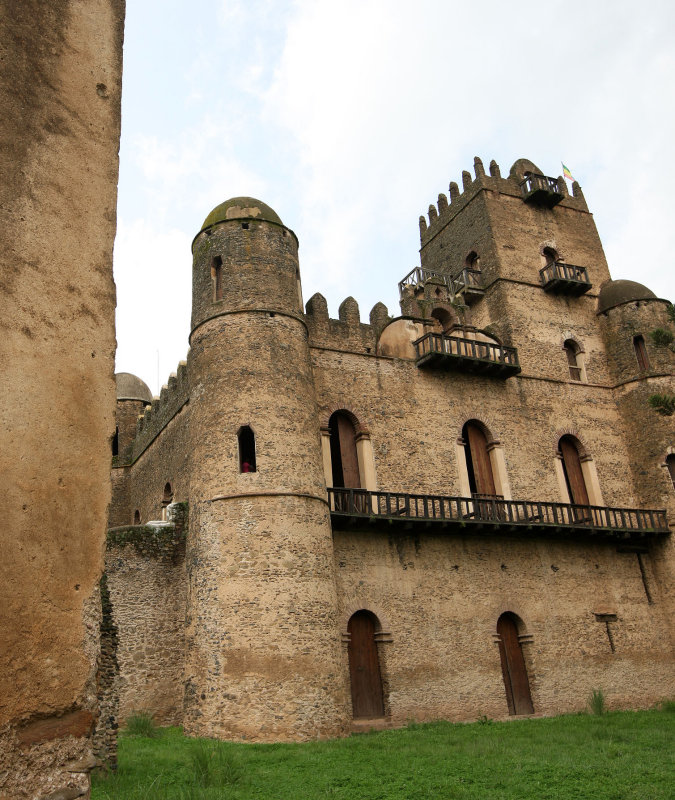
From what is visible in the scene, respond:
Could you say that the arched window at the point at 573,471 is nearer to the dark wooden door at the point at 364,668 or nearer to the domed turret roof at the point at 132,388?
the dark wooden door at the point at 364,668

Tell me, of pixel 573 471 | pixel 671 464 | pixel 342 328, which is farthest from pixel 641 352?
pixel 342 328

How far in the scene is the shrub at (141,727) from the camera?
13.3m

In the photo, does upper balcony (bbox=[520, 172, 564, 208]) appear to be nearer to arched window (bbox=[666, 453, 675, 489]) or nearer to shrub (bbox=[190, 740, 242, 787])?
arched window (bbox=[666, 453, 675, 489])

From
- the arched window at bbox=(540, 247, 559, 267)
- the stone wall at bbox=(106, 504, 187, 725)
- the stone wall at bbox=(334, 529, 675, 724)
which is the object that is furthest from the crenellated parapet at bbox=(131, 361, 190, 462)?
the arched window at bbox=(540, 247, 559, 267)

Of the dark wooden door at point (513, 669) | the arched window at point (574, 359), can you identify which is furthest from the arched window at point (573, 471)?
the dark wooden door at point (513, 669)

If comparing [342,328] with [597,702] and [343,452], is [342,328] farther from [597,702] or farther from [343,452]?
[597,702]

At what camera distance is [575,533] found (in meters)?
19.1

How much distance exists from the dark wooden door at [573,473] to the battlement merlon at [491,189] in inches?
359

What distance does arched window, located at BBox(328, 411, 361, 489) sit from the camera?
17.2 metres

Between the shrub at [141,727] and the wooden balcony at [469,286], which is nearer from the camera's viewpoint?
the shrub at [141,727]

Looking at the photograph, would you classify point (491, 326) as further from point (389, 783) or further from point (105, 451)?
point (105, 451)

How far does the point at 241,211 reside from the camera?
17266mm

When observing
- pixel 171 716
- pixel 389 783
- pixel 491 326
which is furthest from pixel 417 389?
pixel 389 783

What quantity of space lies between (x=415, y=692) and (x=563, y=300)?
44.8 ft
